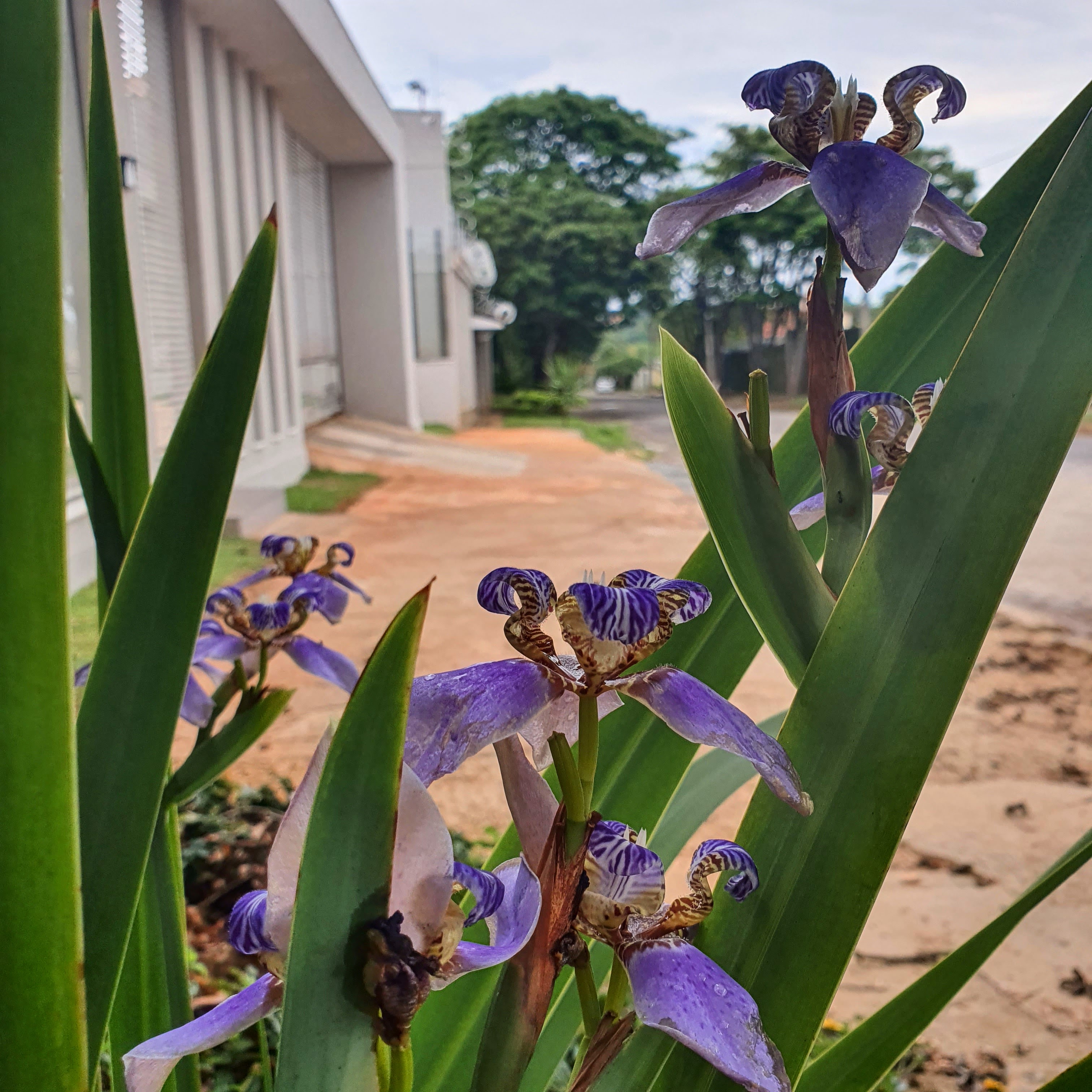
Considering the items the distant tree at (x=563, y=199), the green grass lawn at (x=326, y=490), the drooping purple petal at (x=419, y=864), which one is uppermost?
the distant tree at (x=563, y=199)

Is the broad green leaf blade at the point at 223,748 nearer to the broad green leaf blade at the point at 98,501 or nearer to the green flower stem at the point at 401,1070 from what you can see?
the broad green leaf blade at the point at 98,501

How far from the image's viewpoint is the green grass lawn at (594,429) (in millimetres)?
6680

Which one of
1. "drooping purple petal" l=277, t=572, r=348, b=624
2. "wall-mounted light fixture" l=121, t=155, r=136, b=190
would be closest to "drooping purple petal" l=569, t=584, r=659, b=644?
"drooping purple petal" l=277, t=572, r=348, b=624

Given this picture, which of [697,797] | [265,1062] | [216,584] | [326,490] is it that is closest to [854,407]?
[697,797]

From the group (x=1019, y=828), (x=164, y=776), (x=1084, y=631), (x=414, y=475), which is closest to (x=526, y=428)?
(x=414, y=475)

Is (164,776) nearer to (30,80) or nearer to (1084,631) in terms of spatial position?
(30,80)

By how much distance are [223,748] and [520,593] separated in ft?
0.90

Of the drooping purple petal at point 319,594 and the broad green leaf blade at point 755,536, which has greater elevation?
the broad green leaf blade at point 755,536

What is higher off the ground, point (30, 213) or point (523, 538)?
point (30, 213)

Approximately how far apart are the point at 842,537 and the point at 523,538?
3.26 m

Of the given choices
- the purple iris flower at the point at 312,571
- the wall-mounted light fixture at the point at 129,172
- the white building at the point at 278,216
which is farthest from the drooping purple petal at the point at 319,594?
the wall-mounted light fixture at the point at 129,172

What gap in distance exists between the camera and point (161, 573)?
263 millimetres

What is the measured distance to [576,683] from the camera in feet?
0.69

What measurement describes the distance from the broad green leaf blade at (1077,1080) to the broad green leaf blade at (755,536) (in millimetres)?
117
